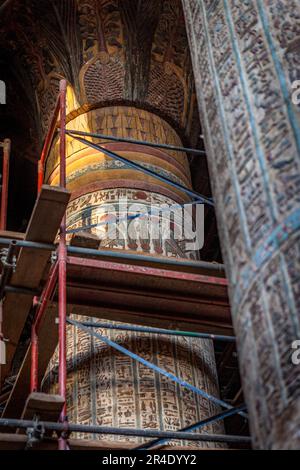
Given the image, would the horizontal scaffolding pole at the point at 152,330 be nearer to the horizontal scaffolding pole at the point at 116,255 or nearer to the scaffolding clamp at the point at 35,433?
the horizontal scaffolding pole at the point at 116,255

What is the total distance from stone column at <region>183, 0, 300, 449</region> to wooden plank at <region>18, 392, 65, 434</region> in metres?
1.94

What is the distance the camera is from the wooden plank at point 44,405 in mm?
5648

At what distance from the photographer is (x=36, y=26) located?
33.2ft

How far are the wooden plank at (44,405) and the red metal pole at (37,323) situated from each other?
34.9 inches

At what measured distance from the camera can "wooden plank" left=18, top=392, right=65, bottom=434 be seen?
18.5 feet

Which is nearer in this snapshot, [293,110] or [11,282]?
[293,110]

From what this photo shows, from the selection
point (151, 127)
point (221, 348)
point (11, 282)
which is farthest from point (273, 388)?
point (221, 348)

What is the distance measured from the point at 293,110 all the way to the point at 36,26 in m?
6.56

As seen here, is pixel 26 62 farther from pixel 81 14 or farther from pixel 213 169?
pixel 213 169

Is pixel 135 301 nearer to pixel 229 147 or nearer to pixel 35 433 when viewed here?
pixel 35 433

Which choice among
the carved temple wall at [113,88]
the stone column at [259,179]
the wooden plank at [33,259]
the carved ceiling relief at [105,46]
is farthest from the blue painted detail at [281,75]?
the carved ceiling relief at [105,46]

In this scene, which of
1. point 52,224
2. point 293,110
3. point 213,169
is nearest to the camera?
point 293,110

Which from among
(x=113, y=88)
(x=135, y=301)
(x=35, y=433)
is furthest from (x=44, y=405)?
(x=113, y=88)

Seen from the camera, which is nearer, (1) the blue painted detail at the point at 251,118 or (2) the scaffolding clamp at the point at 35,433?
(1) the blue painted detail at the point at 251,118
